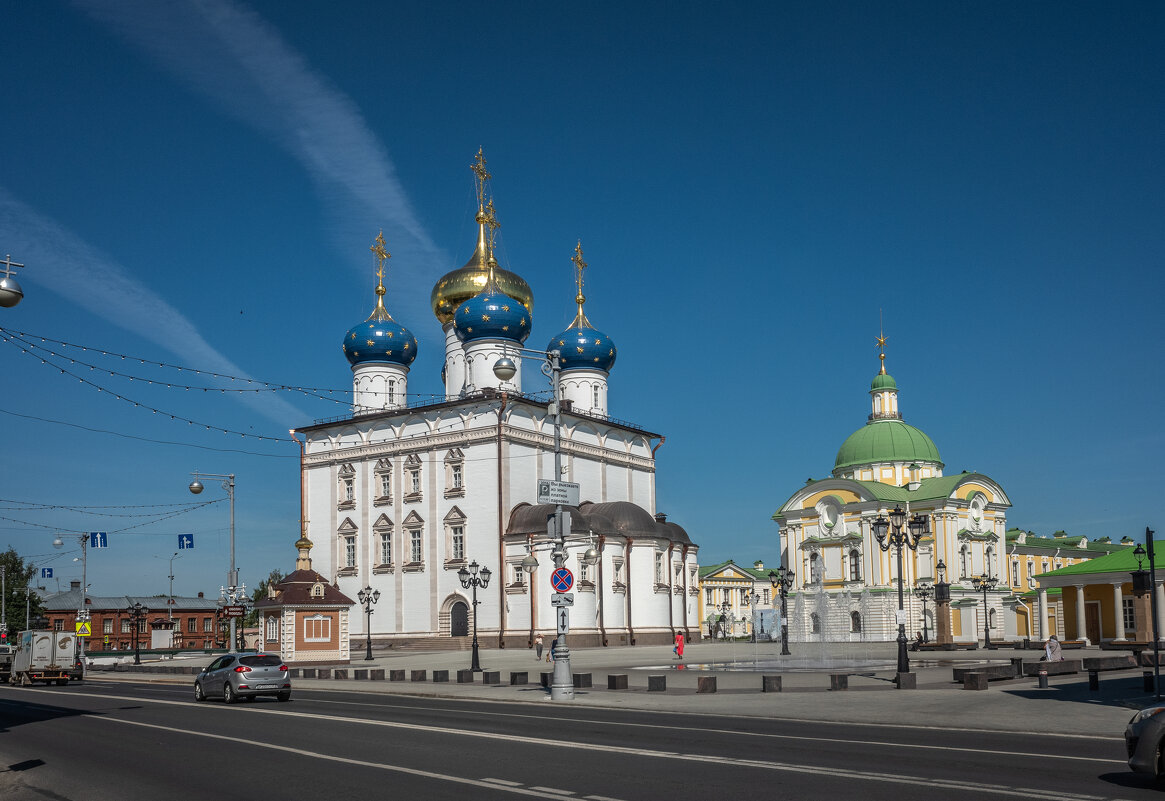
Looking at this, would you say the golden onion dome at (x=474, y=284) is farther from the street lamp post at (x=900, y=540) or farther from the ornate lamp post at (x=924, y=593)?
the street lamp post at (x=900, y=540)

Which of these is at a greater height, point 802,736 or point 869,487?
point 869,487

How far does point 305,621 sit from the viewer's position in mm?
51031

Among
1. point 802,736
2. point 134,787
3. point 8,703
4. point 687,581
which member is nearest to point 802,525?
point 687,581

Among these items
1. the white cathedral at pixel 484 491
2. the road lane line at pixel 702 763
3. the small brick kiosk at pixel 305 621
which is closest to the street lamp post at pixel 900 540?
the road lane line at pixel 702 763

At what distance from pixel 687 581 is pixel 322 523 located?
2299 centimetres

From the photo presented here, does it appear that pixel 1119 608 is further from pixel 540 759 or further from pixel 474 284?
pixel 540 759

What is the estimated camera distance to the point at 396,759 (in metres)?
13.9

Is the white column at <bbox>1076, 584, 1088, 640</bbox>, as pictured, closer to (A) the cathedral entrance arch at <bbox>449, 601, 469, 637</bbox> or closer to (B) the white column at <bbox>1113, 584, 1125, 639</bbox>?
(B) the white column at <bbox>1113, 584, 1125, 639</bbox>

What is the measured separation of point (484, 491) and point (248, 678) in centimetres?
3667

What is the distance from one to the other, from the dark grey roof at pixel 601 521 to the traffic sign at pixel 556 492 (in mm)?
31821

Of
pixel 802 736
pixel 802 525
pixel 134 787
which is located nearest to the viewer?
pixel 134 787

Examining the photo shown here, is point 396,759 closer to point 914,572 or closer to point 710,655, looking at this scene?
point 710,655

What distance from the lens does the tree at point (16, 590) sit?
89.8m

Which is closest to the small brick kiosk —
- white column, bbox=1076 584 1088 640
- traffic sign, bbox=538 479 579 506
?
traffic sign, bbox=538 479 579 506
